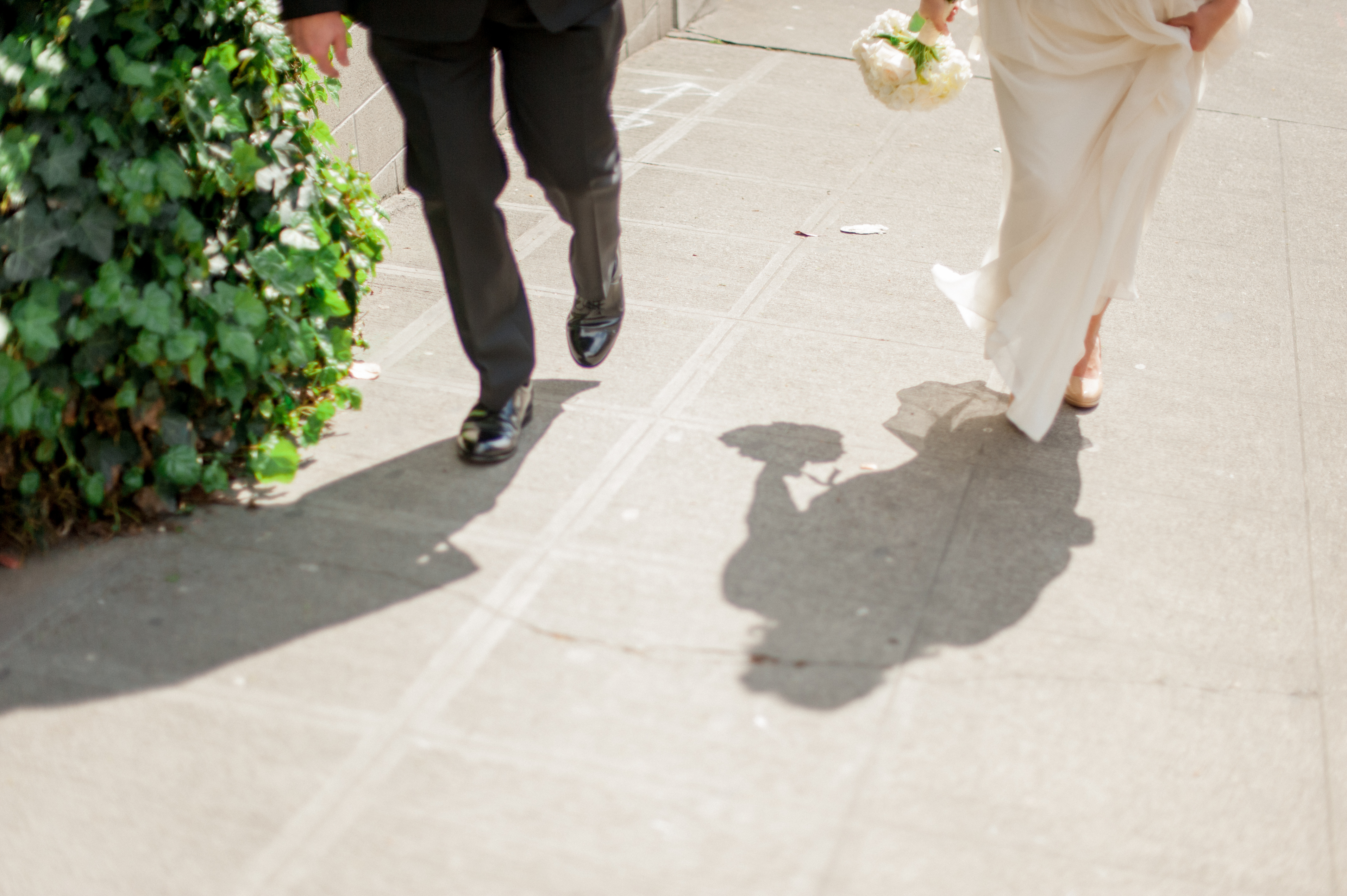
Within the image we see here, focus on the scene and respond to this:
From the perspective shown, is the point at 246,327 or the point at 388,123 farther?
the point at 388,123

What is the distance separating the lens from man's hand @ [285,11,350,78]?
3.02 meters

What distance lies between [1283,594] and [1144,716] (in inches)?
28.6

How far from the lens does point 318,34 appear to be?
3.04 m

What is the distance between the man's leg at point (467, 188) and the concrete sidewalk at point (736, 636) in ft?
1.05

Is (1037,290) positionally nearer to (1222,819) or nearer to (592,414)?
(592,414)

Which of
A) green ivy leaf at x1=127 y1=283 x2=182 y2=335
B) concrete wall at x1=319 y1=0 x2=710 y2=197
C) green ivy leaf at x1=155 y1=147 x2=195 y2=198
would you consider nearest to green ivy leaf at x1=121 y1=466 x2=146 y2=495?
green ivy leaf at x1=127 y1=283 x2=182 y2=335

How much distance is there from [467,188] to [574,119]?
36 centimetres

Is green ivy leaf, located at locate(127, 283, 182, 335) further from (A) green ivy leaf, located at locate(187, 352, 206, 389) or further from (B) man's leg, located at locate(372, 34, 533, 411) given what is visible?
(B) man's leg, located at locate(372, 34, 533, 411)

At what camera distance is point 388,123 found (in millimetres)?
5531

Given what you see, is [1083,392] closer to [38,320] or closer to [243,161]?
[243,161]

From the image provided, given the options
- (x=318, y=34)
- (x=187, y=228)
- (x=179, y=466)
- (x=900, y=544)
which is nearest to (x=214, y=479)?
(x=179, y=466)

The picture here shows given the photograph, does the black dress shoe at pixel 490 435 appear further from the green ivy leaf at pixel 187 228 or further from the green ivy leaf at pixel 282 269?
the green ivy leaf at pixel 187 228

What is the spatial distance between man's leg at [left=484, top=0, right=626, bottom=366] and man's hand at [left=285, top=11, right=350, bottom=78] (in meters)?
0.36

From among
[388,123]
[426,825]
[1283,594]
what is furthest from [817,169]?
[426,825]
